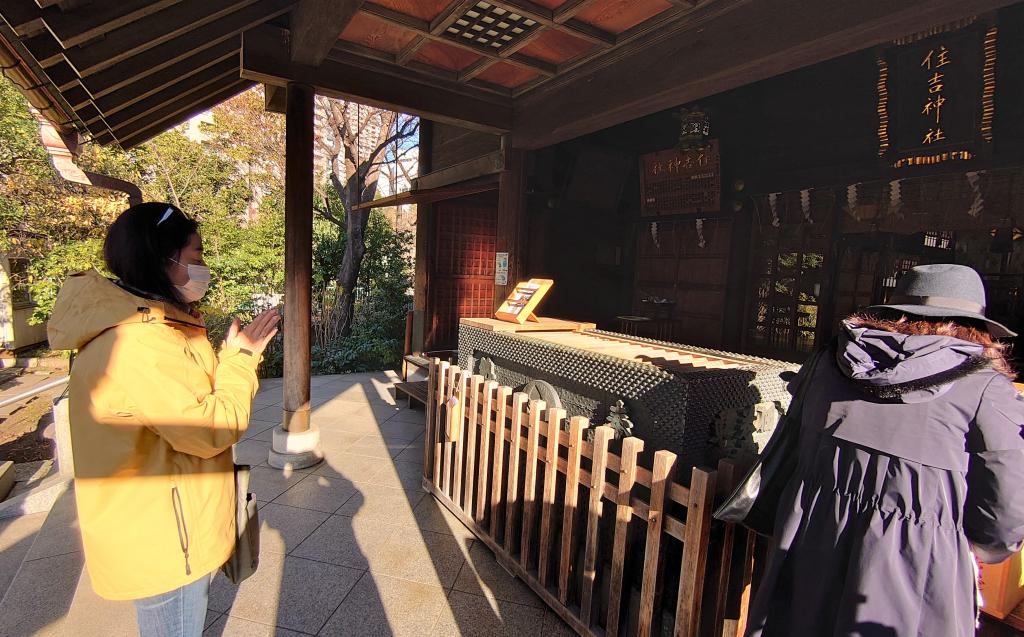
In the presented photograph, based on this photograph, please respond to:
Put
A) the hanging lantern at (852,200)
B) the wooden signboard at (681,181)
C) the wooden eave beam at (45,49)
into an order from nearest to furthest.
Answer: the wooden eave beam at (45,49), the hanging lantern at (852,200), the wooden signboard at (681,181)

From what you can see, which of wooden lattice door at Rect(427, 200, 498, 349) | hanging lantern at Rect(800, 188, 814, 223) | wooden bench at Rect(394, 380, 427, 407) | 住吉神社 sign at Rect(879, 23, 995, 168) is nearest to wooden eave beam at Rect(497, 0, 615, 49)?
住吉神社 sign at Rect(879, 23, 995, 168)

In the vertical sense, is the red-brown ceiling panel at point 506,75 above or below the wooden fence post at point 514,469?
above

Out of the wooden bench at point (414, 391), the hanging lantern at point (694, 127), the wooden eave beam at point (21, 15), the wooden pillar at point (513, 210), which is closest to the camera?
the wooden eave beam at point (21, 15)

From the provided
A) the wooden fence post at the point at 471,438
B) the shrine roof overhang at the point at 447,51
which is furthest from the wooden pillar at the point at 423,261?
the wooden fence post at the point at 471,438

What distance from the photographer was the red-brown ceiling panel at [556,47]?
13.0ft

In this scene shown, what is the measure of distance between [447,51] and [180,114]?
11.3 feet

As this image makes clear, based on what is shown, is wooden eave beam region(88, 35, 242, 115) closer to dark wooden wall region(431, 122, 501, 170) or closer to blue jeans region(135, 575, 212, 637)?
dark wooden wall region(431, 122, 501, 170)

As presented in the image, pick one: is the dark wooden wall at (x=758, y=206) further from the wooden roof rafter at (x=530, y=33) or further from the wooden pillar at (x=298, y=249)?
the wooden pillar at (x=298, y=249)

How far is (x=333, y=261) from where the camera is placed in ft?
35.2

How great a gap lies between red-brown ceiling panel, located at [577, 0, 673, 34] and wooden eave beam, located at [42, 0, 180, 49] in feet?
8.84

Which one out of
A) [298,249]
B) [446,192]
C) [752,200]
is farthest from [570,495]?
[752,200]

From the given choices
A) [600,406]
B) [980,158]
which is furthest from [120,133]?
[980,158]

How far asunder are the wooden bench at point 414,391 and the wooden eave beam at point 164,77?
12.7 ft

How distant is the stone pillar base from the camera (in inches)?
166
